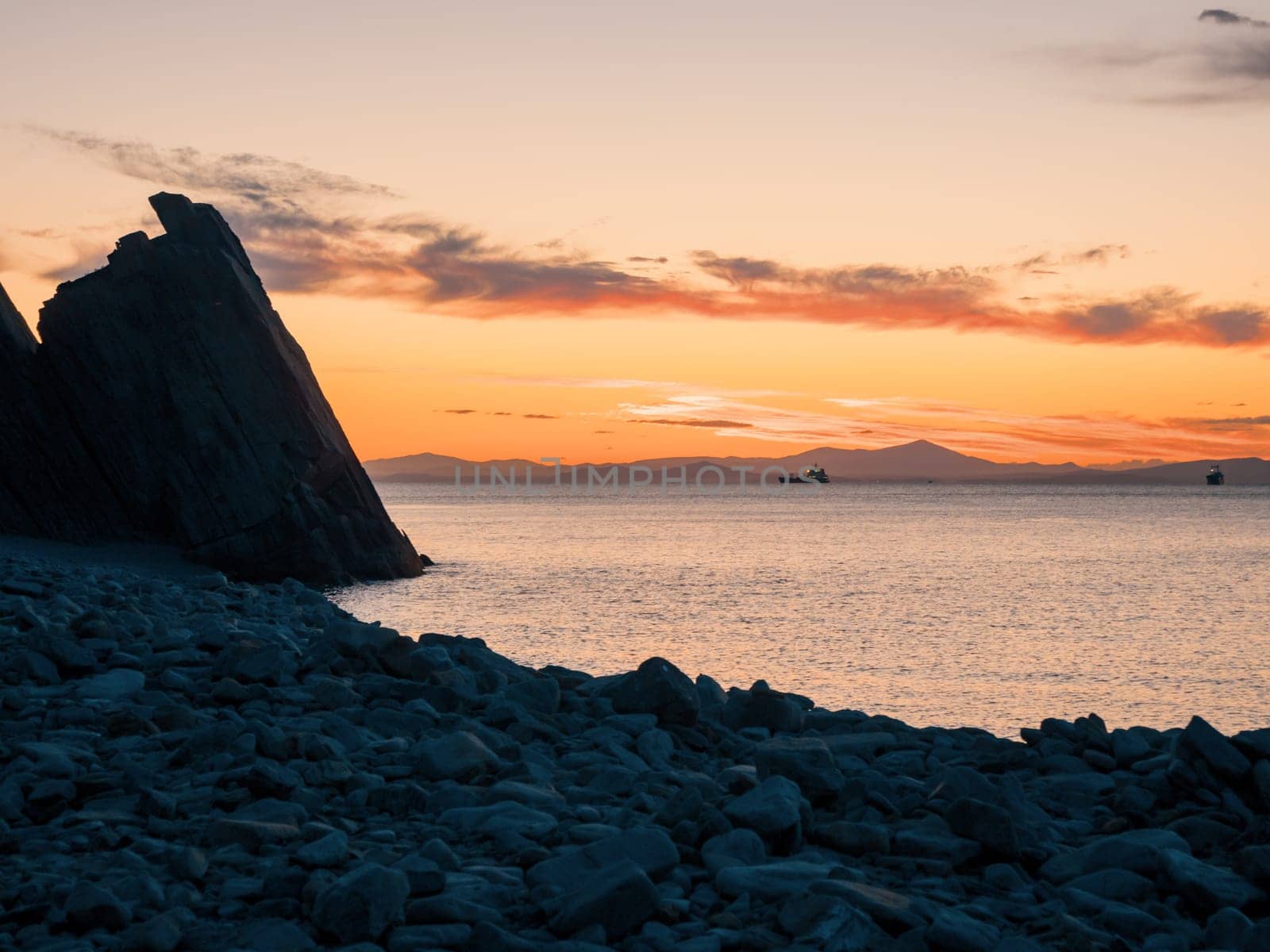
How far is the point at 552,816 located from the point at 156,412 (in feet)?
99.7

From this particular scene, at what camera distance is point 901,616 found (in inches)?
1410

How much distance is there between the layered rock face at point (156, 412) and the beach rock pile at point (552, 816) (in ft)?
75.0

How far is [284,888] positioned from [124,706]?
15.3ft

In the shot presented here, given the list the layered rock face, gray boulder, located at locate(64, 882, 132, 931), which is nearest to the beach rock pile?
gray boulder, located at locate(64, 882, 132, 931)

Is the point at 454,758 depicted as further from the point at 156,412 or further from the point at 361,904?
the point at 156,412

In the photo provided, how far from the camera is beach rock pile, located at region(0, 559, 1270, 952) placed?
20.6 ft

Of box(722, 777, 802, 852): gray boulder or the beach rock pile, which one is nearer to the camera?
the beach rock pile

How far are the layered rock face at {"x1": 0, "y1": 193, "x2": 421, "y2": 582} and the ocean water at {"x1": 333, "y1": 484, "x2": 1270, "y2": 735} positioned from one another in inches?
184

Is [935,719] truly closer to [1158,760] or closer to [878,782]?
[1158,760]

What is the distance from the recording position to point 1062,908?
23.4ft

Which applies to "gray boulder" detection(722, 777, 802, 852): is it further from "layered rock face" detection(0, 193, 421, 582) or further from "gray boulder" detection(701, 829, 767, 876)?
"layered rock face" detection(0, 193, 421, 582)

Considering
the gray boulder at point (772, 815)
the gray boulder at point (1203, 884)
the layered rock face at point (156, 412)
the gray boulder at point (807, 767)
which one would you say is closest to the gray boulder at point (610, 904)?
the gray boulder at point (772, 815)

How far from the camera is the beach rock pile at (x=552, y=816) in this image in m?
6.29

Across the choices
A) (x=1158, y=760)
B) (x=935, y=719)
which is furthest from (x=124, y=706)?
(x=935, y=719)
